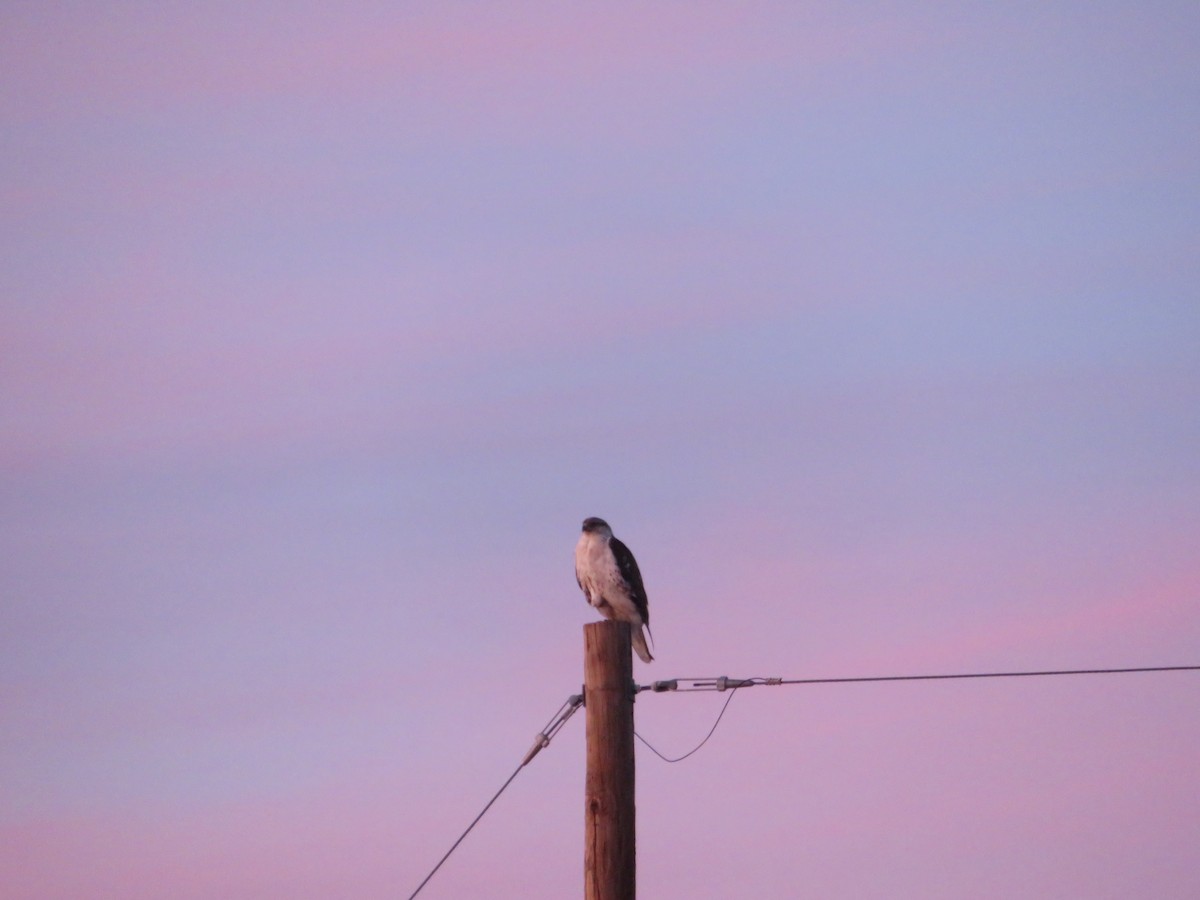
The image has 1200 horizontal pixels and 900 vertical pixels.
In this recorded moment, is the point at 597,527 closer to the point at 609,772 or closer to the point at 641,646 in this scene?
the point at 641,646

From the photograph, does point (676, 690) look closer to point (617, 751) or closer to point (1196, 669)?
point (617, 751)

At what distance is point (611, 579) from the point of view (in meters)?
14.9

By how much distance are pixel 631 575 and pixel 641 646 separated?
76cm

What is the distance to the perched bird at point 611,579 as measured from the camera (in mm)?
14844

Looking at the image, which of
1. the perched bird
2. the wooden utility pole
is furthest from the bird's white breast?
the wooden utility pole

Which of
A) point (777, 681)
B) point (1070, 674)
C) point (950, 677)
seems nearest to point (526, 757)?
point (777, 681)

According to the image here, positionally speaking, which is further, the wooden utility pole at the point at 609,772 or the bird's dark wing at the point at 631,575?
the bird's dark wing at the point at 631,575

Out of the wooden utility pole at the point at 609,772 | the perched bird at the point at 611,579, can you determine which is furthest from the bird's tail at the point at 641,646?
the wooden utility pole at the point at 609,772

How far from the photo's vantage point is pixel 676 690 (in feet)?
32.7

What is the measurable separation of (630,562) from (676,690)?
5.06m

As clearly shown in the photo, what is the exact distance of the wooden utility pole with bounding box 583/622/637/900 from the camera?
28.4 feet

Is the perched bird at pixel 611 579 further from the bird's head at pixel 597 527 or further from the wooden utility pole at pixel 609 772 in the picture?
the wooden utility pole at pixel 609 772

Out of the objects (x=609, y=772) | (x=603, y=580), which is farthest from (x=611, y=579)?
(x=609, y=772)

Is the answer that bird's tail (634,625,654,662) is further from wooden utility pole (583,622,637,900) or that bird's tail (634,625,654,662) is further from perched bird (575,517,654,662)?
wooden utility pole (583,622,637,900)
